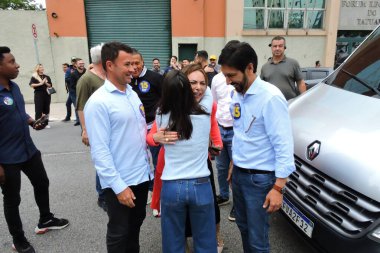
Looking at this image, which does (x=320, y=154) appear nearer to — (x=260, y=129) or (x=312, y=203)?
(x=312, y=203)

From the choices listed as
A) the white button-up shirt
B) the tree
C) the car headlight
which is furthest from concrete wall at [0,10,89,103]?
the tree

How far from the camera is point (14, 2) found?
31.8 metres

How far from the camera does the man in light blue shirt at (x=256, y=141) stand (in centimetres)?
175

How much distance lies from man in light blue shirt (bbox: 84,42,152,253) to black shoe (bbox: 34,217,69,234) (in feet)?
4.50

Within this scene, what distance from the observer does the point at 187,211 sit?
6.31ft

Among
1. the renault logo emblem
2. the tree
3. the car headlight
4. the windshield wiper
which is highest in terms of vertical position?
the tree

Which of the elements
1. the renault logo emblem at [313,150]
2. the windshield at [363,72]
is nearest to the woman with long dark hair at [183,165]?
the renault logo emblem at [313,150]

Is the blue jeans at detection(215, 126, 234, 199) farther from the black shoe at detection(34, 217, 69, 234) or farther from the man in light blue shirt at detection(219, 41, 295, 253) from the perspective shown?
the black shoe at detection(34, 217, 69, 234)

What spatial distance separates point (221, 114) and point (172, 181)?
5.43 ft

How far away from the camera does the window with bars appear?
13.4 metres

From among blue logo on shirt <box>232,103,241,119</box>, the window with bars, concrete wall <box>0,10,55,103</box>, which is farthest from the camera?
the window with bars

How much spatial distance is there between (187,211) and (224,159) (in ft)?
4.91

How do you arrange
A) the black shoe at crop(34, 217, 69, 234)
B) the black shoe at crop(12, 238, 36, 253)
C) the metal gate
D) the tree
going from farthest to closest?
1. the tree
2. the metal gate
3. the black shoe at crop(34, 217, 69, 234)
4. the black shoe at crop(12, 238, 36, 253)

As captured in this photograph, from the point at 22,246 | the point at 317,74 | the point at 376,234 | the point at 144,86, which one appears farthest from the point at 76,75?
the point at 376,234
